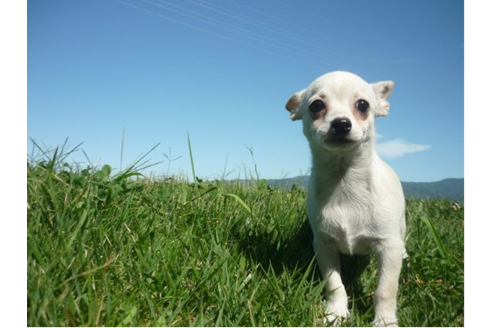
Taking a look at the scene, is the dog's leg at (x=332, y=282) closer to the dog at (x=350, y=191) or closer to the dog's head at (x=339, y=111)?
the dog at (x=350, y=191)

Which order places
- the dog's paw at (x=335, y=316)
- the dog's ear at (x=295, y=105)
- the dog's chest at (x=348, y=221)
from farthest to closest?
the dog's ear at (x=295, y=105) < the dog's chest at (x=348, y=221) < the dog's paw at (x=335, y=316)

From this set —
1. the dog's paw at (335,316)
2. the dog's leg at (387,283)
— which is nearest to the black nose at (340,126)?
the dog's leg at (387,283)

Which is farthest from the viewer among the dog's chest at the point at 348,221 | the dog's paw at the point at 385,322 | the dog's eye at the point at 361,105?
the dog's chest at the point at 348,221

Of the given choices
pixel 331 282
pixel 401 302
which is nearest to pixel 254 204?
pixel 331 282

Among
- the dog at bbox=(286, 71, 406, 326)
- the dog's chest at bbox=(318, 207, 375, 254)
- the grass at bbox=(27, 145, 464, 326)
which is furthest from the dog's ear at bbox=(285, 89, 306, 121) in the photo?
the grass at bbox=(27, 145, 464, 326)

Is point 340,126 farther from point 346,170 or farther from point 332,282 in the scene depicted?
point 332,282

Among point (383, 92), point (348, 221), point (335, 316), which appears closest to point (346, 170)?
point (348, 221)
